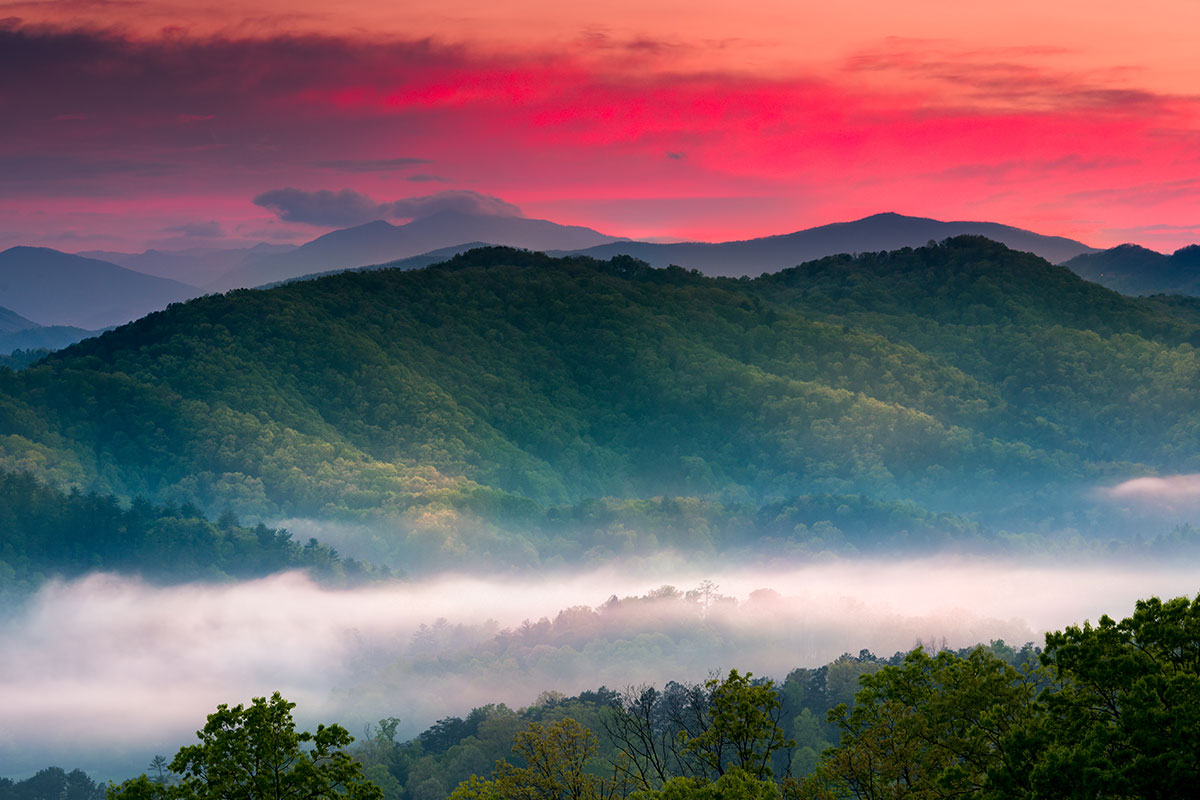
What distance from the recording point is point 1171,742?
2184 centimetres

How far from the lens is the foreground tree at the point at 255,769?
27.4 metres

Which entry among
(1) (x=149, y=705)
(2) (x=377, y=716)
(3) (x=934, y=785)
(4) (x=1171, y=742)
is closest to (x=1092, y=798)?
(4) (x=1171, y=742)

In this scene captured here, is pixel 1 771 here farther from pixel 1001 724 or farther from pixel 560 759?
pixel 1001 724

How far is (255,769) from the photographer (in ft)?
91.6

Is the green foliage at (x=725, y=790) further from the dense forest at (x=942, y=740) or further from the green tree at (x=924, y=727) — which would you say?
the green tree at (x=924, y=727)

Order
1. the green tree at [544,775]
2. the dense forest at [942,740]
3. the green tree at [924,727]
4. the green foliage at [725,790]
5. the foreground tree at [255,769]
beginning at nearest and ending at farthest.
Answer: the dense forest at [942,740] → the green foliage at [725,790] → the foreground tree at [255,769] → the green tree at [924,727] → the green tree at [544,775]

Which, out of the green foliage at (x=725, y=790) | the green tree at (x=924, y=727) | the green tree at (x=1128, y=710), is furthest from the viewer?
the green tree at (x=924, y=727)

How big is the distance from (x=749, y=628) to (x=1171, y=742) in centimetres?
17663

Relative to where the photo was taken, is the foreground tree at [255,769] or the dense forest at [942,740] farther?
the foreground tree at [255,769]

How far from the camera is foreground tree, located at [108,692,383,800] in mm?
27391

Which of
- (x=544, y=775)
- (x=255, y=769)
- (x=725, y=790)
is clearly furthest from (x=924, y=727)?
(x=255, y=769)

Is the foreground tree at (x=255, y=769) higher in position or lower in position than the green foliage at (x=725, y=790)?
higher

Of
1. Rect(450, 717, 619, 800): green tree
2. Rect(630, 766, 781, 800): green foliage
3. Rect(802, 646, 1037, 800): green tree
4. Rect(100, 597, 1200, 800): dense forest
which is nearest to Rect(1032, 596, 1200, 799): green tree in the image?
Rect(100, 597, 1200, 800): dense forest

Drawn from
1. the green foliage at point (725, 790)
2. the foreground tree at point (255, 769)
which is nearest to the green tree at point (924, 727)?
the green foliage at point (725, 790)
